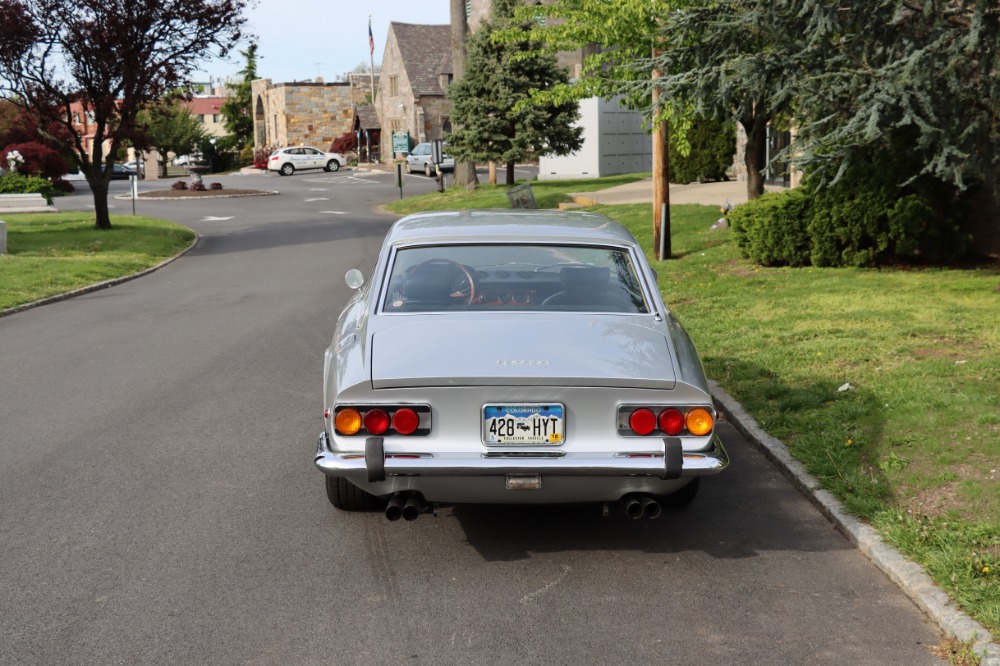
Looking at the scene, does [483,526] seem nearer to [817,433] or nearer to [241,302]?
[817,433]

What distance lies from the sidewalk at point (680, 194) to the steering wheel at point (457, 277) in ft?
61.2

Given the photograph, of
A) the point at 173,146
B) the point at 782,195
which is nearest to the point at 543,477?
the point at 782,195

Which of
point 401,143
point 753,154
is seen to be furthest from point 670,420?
point 401,143

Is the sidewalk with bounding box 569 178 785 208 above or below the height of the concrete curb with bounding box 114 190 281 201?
above

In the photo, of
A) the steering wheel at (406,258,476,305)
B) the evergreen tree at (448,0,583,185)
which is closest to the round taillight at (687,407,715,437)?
the steering wheel at (406,258,476,305)

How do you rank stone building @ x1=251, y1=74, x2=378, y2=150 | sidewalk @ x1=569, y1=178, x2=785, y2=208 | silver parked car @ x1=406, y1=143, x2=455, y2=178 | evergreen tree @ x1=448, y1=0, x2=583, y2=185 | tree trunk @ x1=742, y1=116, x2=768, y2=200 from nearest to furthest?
1. tree trunk @ x1=742, y1=116, x2=768, y2=200
2. sidewalk @ x1=569, y1=178, x2=785, y2=208
3. evergreen tree @ x1=448, y1=0, x2=583, y2=185
4. silver parked car @ x1=406, y1=143, x2=455, y2=178
5. stone building @ x1=251, y1=74, x2=378, y2=150

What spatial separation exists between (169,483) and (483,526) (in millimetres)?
2118

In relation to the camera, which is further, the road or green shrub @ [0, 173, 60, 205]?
green shrub @ [0, 173, 60, 205]

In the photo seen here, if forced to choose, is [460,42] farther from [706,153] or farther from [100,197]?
[100,197]

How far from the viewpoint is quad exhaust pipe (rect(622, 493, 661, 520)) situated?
5.09 metres

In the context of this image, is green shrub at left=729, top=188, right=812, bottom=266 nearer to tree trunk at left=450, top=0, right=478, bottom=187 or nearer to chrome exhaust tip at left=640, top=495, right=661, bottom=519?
chrome exhaust tip at left=640, top=495, right=661, bottom=519

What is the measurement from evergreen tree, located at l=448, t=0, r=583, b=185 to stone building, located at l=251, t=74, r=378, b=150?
4211cm

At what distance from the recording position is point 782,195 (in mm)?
15195

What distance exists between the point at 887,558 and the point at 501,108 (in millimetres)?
32500
